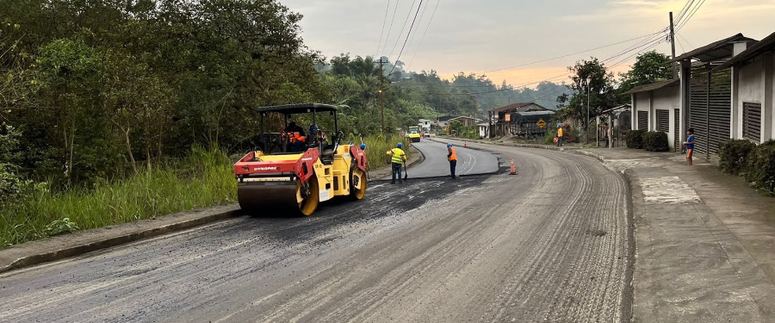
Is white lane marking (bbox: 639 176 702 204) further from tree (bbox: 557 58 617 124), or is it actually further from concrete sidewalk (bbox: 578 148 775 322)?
tree (bbox: 557 58 617 124)

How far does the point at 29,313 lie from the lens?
5.29 m

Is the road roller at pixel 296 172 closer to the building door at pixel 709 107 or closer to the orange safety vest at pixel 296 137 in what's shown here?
the orange safety vest at pixel 296 137

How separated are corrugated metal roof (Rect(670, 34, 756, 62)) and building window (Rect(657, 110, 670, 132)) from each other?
7.78 m

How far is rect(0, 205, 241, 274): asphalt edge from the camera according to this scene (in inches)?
290

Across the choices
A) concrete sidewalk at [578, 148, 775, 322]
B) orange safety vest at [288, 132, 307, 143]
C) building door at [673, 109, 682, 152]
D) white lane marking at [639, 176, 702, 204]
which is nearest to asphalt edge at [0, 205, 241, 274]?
orange safety vest at [288, 132, 307, 143]

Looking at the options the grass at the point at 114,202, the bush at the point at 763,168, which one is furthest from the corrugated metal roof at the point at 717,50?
the grass at the point at 114,202

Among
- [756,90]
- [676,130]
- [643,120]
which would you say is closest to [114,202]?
[756,90]

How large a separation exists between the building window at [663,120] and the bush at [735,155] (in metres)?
13.8

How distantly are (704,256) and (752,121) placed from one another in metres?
12.7

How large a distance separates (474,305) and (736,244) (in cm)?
420

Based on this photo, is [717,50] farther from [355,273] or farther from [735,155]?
[355,273]

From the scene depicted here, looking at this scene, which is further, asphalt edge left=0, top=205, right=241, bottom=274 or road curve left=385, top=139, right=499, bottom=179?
road curve left=385, top=139, right=499, bottom=179

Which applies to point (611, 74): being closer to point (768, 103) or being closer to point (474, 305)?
point (768, 103)

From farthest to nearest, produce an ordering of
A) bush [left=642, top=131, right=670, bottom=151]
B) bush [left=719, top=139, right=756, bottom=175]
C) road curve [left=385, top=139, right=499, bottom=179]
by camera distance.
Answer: bush [left=642, top=131, right=670, bottom=151] < road curve [left=385, top=139, right=499, bottom=179] < bush [left=719, top=139, right=756, bottom=175]
